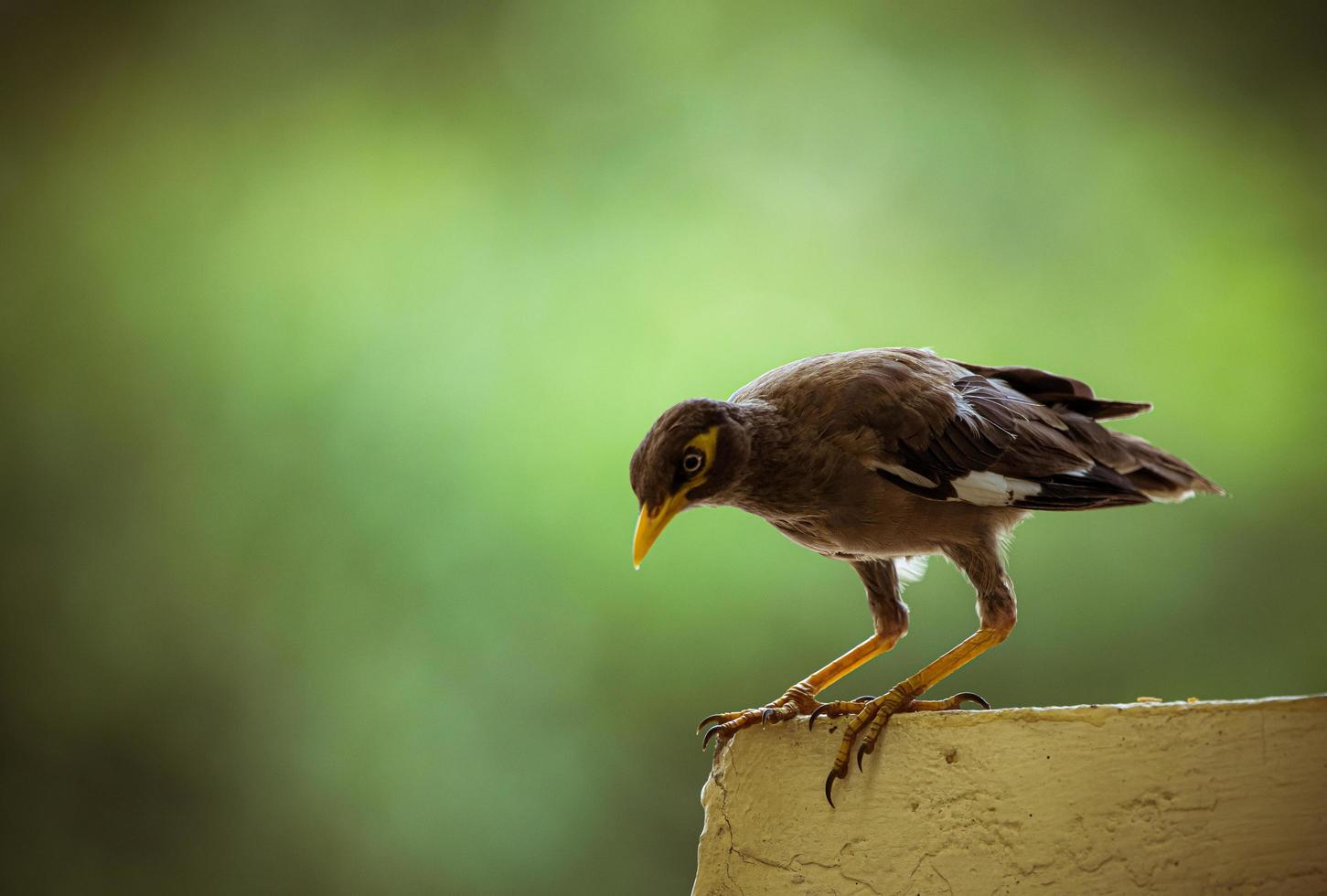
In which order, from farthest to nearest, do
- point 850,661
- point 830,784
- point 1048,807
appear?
point 850,661 → point 830,784 → point 1048,807

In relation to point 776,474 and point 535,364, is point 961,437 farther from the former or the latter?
point 535,364

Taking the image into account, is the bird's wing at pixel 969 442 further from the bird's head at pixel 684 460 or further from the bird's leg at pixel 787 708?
the bird's leg at pixel 787 708

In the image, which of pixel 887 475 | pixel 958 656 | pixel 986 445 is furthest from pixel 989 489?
pixel 958 656

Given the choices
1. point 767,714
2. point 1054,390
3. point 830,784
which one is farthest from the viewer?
point 1054,390

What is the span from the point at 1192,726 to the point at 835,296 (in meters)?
3.77

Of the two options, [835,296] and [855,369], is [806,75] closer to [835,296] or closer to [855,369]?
[835,296]

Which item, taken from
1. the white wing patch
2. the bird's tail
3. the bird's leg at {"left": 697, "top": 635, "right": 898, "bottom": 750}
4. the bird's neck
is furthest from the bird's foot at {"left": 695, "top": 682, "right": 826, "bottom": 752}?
the bird's tail

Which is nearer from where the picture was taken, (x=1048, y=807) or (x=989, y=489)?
(x=1048, y=807)

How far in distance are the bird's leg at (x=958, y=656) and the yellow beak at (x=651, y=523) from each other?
46 centimetres

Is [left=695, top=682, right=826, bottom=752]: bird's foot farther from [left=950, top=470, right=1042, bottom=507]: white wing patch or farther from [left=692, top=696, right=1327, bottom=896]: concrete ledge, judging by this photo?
[left=950, top=470, right=1042, bottom=507]: white wing patch

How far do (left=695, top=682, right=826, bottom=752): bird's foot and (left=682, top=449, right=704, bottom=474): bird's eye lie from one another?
44cm

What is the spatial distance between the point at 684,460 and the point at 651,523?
13cm

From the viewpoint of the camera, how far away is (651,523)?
81.8 inches

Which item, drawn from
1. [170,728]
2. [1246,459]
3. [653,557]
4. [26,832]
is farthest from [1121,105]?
[26,832]
